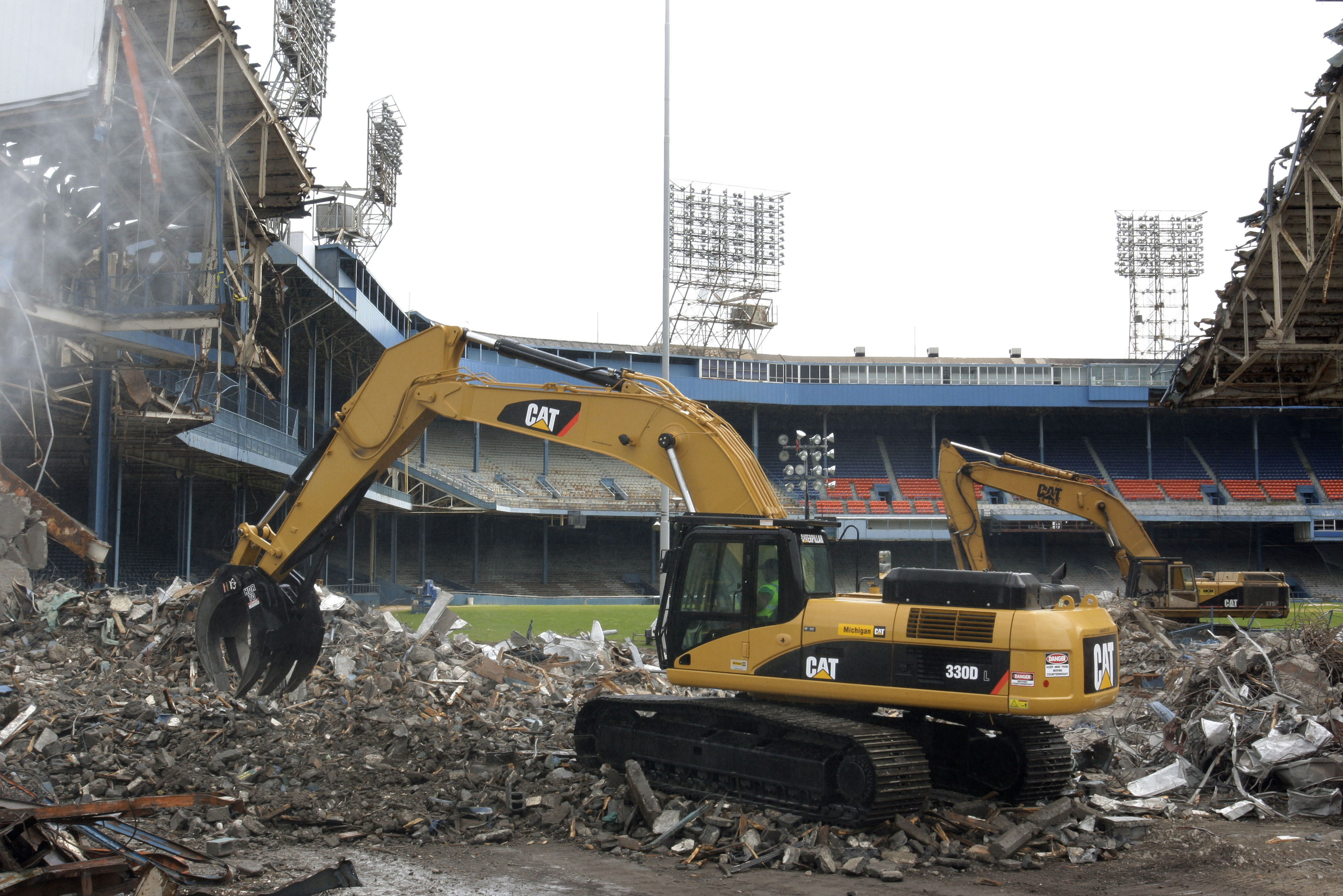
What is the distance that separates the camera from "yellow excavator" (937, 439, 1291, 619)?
2073 centimetres

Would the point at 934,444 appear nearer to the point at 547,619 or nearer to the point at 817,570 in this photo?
the point at 547,619

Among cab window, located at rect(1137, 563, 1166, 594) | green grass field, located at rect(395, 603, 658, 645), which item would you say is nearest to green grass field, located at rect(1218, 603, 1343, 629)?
cab window, located at rect(1137, 563, 1166, 594)

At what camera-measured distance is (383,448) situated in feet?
32.0

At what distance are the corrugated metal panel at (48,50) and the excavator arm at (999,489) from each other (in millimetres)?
15288

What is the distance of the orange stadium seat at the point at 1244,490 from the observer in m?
49.8

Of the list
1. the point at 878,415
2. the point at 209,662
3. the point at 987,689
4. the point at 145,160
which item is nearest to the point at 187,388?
the point at 145,160

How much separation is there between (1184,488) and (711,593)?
48.6 m

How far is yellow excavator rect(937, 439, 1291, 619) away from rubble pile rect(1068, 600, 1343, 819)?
22.7 ft

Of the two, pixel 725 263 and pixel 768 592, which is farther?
pixel 725 263

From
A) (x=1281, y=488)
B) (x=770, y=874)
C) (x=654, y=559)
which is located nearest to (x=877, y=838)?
(x=770, y=874)

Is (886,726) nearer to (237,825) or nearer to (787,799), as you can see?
(787,799)

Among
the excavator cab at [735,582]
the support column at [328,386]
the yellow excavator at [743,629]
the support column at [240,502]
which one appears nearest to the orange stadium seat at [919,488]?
the support column at [328,386]

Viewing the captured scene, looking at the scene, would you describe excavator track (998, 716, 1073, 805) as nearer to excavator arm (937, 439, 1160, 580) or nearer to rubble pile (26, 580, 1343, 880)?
rubble pile (26, 580, 1343, 880)

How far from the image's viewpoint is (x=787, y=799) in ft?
27.5
